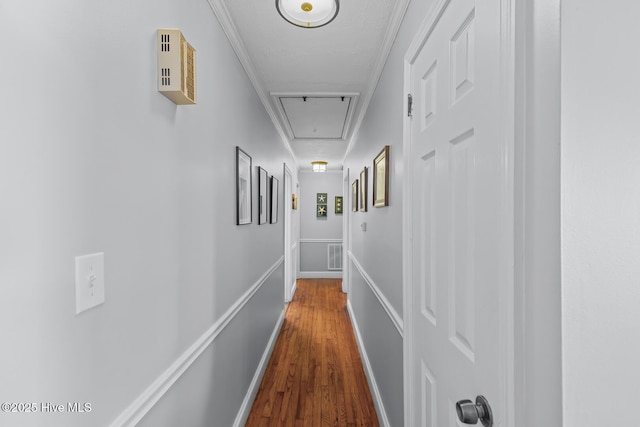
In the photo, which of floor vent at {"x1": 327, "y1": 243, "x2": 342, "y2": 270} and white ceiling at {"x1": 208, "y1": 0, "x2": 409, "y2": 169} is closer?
white ceiling at {"x1": 208, "y1": 0, "x2": 409, "y2": 169}

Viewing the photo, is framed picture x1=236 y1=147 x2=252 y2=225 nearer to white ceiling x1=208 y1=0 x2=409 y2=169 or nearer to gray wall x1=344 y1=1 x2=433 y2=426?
white ceiling x1=208 y1=0 x2=409 y2=169

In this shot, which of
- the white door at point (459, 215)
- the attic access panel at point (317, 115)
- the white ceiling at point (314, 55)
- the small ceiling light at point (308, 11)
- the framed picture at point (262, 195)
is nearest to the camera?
the white door at point (459, 215)

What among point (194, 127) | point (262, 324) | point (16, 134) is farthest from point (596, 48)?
point (262, 324)

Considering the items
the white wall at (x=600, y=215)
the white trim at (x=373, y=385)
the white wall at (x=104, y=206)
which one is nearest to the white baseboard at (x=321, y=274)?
the white trim at (x=373, y=385)

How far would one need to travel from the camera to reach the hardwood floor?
2.16 meters

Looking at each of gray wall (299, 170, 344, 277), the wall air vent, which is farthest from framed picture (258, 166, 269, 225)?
gray wall (299, 170, 344, 277)

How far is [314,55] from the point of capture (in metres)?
2.05

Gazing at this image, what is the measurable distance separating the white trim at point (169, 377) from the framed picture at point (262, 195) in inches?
37.6

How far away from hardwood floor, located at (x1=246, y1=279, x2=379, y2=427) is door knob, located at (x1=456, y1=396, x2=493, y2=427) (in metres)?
1.59

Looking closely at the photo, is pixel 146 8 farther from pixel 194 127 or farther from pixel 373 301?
pixel 373 301

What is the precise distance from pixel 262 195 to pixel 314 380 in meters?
1.59

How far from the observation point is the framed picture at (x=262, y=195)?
8.43ft

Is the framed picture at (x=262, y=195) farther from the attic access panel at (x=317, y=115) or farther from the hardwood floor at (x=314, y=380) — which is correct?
the hardwood floor at (x=314, y=380)

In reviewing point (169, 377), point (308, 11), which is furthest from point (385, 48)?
point (169, 377)
